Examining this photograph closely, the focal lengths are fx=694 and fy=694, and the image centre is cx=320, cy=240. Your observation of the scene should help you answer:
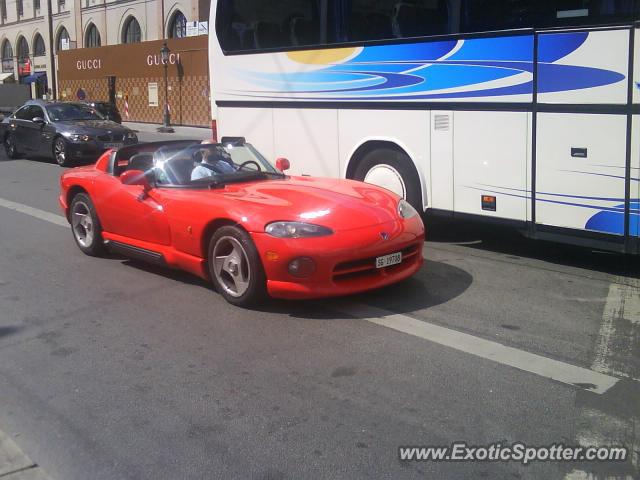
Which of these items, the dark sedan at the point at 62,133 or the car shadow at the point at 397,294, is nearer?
the car shadow at the point at 397,294

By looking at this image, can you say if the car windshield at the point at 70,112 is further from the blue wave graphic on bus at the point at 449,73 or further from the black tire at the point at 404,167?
the black tire at the point at 404,167

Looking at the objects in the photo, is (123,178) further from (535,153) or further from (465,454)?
(465,454)

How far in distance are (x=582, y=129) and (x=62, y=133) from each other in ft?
44.6

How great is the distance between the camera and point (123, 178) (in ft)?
22.1

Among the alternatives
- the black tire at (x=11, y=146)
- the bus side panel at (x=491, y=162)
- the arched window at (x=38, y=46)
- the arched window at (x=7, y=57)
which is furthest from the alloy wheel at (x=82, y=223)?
the arched window at (x=7, y=57)

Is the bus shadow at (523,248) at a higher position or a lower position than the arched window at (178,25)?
lower

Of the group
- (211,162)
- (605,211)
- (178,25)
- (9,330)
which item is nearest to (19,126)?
(211,162)

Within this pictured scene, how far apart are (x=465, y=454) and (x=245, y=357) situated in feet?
5.96

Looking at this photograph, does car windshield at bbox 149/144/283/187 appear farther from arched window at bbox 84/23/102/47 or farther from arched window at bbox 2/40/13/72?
arched window at bbox 2/40/13/72

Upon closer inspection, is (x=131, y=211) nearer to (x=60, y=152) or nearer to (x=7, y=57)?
(x=60, y=152)

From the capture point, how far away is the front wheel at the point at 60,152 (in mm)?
16688

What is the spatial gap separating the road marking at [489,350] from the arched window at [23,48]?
60.7m

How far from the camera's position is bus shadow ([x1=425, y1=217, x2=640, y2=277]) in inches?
284

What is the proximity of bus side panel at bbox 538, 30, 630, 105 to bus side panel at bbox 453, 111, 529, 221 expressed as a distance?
1.52 feet
